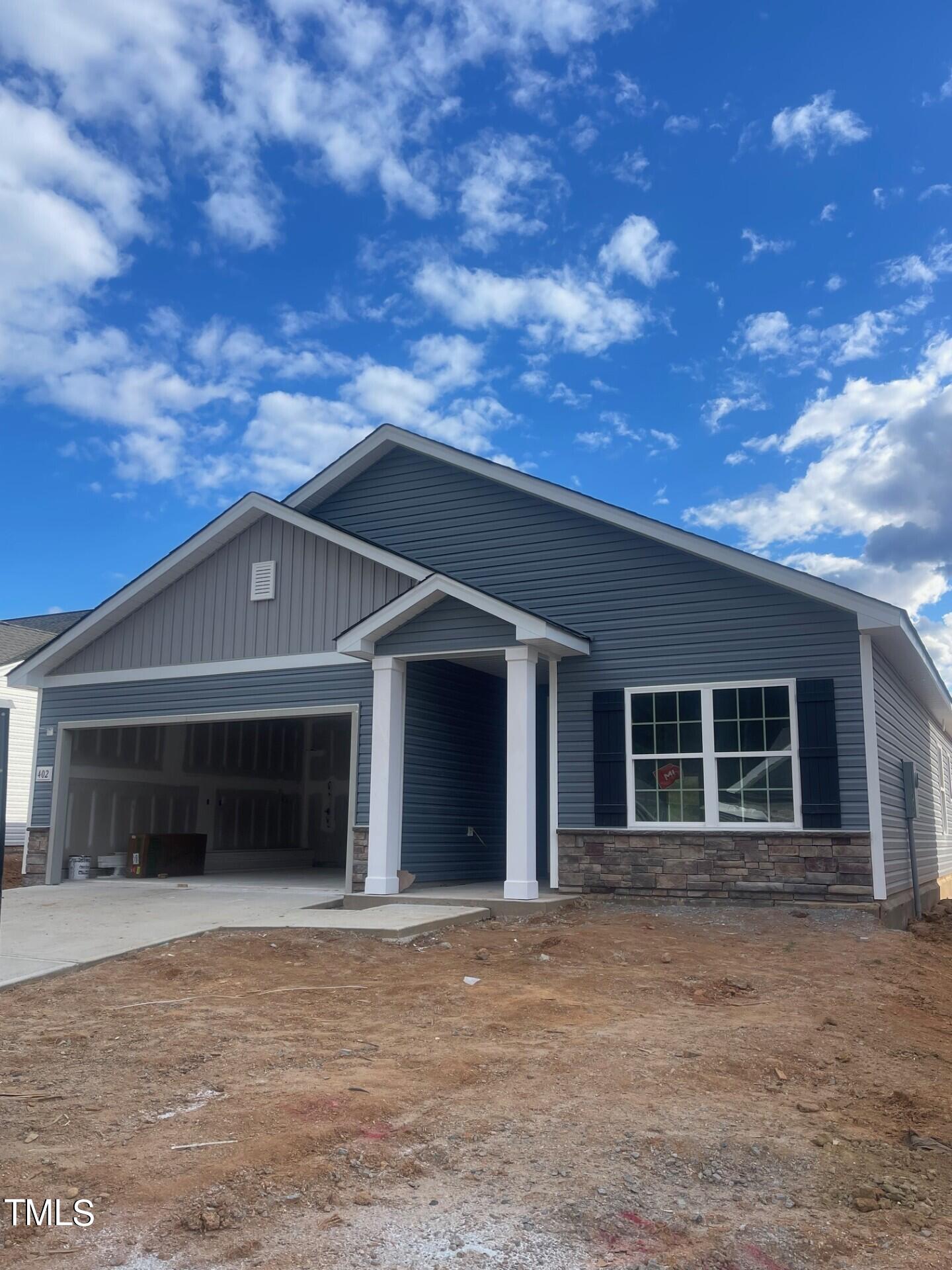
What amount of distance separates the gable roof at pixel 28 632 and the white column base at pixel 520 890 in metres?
15.7

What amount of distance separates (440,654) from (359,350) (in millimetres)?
6459

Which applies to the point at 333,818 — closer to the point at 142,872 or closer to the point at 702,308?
the point at 142,872

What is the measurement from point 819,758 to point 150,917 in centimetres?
771

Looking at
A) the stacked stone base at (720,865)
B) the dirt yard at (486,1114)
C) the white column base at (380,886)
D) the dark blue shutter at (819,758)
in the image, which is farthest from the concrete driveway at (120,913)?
the dark blue shutter at (819,758)

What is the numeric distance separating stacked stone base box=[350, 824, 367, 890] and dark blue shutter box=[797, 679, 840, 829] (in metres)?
5.49

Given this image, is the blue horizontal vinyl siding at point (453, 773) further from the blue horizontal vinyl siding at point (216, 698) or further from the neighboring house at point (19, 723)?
the neighboring house at point (19, 723)

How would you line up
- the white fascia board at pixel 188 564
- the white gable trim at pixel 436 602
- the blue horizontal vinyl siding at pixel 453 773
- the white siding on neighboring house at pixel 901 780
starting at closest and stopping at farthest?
1. the white gable trim at pixel 436 602
2. the white siding on neighboring house at pixel 901 780
3. the blue horizontal vinyl siding at pixel 453 773
4. the white fascia board at pixel 188 564

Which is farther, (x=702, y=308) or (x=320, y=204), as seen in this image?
(x=702, y=308)

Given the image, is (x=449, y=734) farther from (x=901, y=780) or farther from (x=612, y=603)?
(x=901, y=780)

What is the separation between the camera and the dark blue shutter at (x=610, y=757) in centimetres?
1223

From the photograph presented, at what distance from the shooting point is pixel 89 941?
9547 millimetres

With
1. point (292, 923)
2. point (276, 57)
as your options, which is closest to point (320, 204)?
point (276, 57)

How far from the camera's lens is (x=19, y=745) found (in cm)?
Answer: 2450

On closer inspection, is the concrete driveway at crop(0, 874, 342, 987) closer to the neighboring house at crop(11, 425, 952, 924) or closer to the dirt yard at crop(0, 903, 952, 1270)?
the dirt yard at crop(0, 903, 952, 1270)
